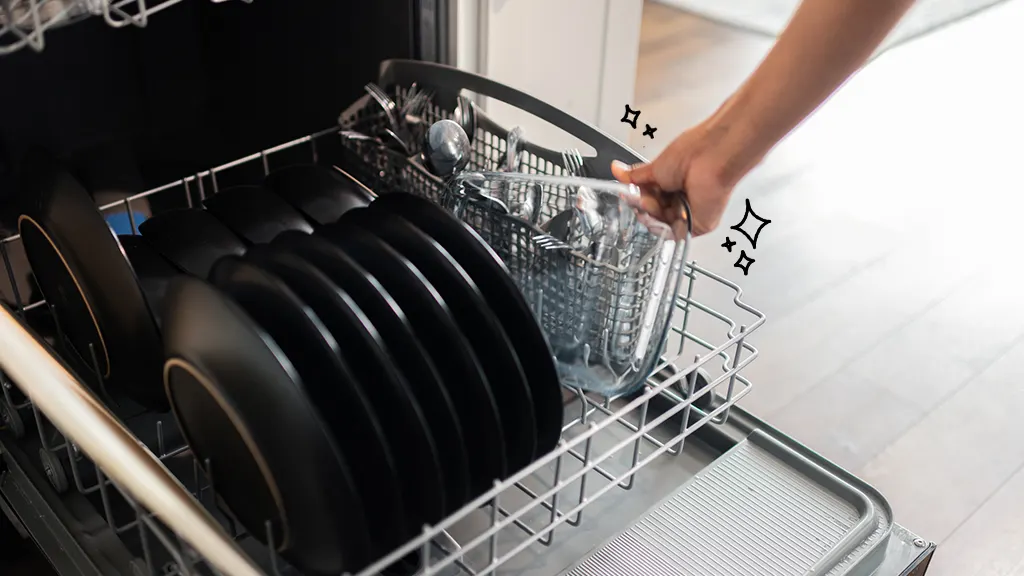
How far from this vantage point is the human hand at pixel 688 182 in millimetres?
725

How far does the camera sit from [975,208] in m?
1.77

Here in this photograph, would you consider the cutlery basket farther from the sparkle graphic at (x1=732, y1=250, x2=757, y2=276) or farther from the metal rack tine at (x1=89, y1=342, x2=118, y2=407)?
the sparkle graphic at (x1=732, y1=250, x2=757, y2=276)

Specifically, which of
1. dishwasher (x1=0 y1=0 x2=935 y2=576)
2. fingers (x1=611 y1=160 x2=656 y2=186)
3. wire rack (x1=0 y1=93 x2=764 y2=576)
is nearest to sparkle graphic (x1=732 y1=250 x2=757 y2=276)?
dishwasher (x1=0 y1=0 x2=935 y2=576)

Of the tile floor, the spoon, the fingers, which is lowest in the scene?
the tile floor

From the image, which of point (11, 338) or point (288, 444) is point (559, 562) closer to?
point (288, 444)

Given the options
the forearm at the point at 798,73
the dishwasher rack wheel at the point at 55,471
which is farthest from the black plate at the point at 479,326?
the dishwasher rack wheel at the point at 55,471

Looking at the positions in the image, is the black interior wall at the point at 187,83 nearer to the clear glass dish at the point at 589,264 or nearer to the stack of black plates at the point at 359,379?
the clear glass dish at the point at 589,264

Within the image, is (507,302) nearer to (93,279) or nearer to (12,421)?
(93,279)

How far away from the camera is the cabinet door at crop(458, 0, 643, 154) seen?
3.29 feet

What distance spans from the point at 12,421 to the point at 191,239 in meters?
0.22

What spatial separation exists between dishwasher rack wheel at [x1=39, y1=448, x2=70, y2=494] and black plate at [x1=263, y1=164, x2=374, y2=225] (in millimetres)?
293

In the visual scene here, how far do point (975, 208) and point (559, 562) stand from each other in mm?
1326

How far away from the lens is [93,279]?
0.74 meters

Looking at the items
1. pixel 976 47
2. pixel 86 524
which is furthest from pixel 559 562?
pixel 976 47
